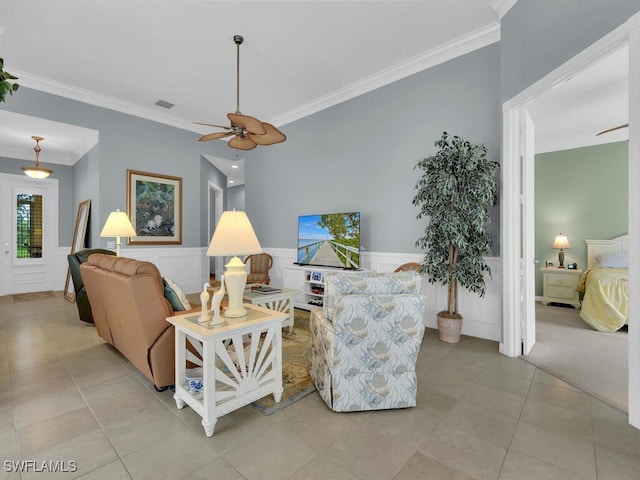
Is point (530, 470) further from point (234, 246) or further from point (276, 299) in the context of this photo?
point (276, 299)

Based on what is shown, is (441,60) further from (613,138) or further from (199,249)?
(199,249)

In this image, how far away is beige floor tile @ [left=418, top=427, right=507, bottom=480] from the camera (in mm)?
1520

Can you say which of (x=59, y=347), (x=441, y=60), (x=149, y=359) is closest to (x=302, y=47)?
(x=441, y=60)

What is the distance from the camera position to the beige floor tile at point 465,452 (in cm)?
152

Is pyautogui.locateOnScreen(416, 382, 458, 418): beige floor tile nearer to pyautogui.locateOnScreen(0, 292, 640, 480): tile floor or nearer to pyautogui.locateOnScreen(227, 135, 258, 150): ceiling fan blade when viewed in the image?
pyautogui.locateOnScreen(0, 292, 640, 480): tile floor

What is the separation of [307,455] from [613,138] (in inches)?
259

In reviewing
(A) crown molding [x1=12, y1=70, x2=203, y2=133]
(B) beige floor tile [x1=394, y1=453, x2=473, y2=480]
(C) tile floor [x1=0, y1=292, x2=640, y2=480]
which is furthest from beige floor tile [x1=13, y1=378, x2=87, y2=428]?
(A) crown molding [x1=12, y1=70, x2=203, y2=133]

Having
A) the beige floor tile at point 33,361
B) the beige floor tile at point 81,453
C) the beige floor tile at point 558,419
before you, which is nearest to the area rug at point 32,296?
the beige floor tile at point 33,361

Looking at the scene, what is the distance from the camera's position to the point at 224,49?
12.0ft

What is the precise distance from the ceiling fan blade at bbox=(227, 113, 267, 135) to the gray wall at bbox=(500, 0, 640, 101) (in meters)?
2.40

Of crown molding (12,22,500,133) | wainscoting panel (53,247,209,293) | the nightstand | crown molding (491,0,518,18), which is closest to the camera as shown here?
crown molding (491,0,518,18)

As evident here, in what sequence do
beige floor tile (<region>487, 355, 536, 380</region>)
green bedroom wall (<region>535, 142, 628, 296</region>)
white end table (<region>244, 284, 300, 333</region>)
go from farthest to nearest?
green bedroom wall (<region>535, 142, 628, 296</region>) < white end table (<region>244, 284, 300, 333</region>) < beige floor tile (<region>487, 355, 536, 380</region>)

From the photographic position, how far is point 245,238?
81.4 inches

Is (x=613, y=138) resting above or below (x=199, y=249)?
above
